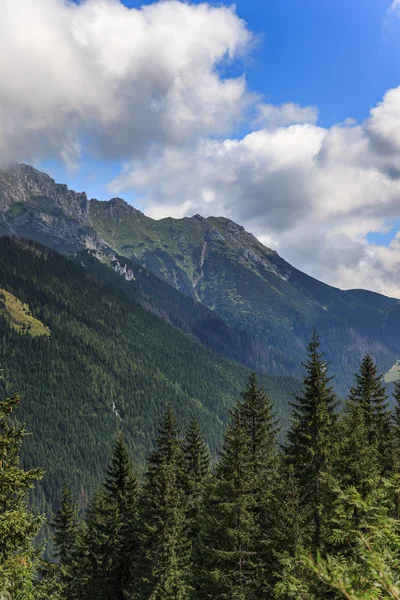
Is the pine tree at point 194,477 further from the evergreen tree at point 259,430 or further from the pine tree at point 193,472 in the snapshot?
the evergreen tree at point 259,430

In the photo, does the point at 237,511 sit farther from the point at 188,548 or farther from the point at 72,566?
the point at 72,566

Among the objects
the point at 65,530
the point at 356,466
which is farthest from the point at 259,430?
the point at 65,530

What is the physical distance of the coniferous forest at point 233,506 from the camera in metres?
16.9

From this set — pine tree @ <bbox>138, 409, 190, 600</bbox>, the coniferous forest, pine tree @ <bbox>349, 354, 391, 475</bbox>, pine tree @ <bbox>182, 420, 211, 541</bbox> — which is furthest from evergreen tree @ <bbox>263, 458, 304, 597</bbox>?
pine tree @ <bbox>182, 420, 211, 541</bbox>

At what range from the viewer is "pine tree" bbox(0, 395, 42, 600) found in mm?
15172

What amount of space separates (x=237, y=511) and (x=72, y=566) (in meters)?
27.9

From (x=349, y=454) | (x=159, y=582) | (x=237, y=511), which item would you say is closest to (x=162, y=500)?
(x=159, y=582)

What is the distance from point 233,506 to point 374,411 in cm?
1885

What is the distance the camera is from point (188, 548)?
39344mm

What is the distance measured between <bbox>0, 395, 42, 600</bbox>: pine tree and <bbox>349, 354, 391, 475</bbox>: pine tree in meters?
28.3

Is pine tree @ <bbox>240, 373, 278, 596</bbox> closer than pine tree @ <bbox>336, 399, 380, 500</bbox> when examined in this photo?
No

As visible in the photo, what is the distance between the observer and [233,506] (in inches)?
1110

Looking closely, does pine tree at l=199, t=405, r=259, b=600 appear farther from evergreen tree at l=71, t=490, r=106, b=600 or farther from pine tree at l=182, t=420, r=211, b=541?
evergreen tree at l=71, t=490, r=106, b=600

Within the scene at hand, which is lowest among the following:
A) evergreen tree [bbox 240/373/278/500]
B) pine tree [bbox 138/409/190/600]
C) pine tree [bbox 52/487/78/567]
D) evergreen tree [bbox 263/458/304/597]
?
pine tree [bbox 52/487/78/567]
